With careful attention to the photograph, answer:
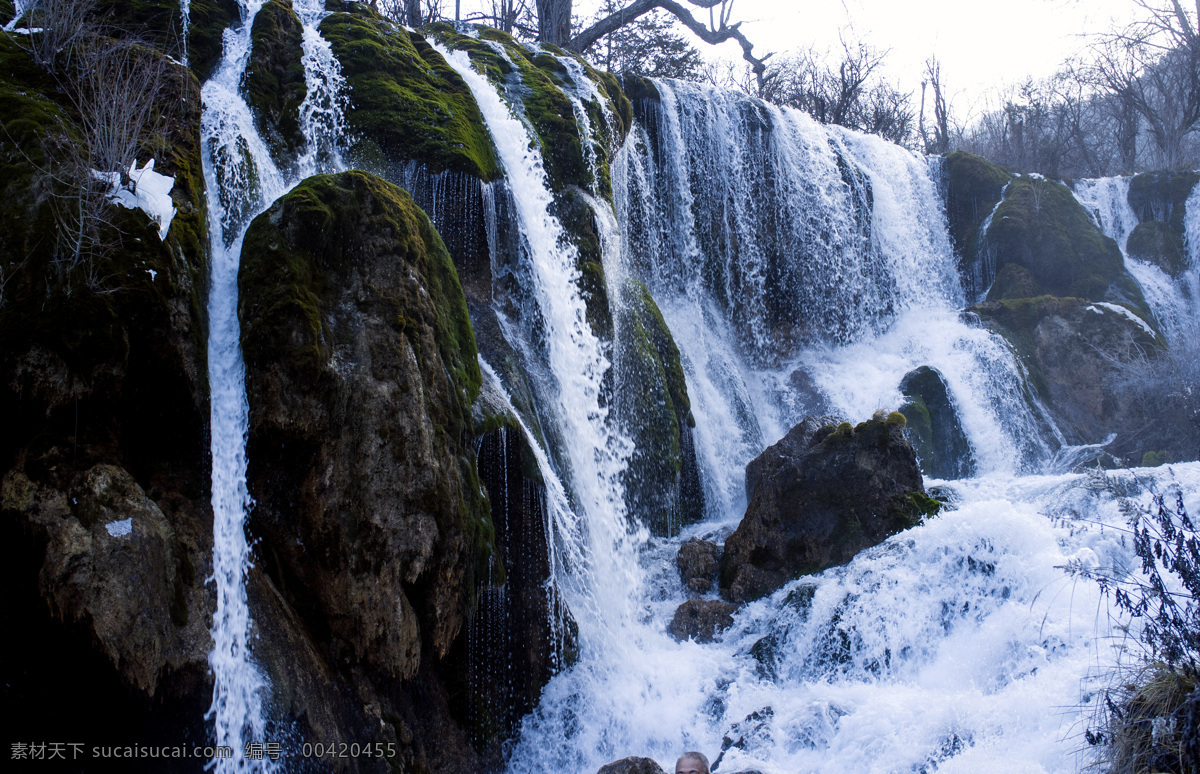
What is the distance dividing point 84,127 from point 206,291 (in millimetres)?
1295

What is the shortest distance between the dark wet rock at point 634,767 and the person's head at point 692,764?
19 centimetres

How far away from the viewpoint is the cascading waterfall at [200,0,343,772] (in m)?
3.71

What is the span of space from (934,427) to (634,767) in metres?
9.15

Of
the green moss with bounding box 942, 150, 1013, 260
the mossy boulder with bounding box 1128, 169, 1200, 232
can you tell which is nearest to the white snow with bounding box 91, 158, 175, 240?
the green moss with bounding box 942, 150, 1013, 260

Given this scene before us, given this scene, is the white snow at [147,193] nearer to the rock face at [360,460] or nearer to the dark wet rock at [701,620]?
the rock face at [360,460]

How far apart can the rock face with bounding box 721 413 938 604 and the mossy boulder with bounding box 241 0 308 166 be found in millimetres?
5977

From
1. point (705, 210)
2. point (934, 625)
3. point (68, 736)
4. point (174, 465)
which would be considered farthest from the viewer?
point (705, 210)

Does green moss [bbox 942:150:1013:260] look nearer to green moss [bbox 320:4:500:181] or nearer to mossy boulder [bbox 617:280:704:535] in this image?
mossy boulder [bbox 617:280:704:535]

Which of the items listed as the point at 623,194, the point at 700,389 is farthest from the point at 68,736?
the point at 623,194

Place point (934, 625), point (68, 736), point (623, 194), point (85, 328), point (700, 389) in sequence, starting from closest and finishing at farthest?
point (68, 736) < point (85, 328) < point (934, 625) < point (700, 389) < point (623, 194)

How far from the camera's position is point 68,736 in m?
3.26

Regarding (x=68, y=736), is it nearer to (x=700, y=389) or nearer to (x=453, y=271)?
(x=453, y=271)

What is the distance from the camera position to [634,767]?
14.8 feet

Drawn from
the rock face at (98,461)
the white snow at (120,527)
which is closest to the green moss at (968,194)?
the rock face at (98,461)
